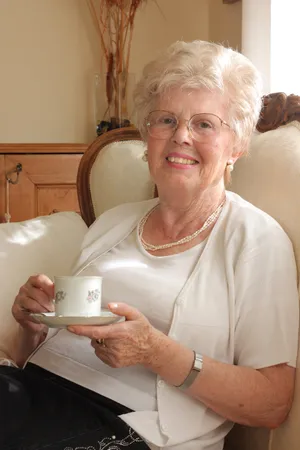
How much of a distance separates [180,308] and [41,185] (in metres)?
1.43

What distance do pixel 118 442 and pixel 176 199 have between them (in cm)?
56

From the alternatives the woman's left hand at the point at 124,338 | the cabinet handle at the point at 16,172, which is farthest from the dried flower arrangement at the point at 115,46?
the woman's left hand at the point at 124,338

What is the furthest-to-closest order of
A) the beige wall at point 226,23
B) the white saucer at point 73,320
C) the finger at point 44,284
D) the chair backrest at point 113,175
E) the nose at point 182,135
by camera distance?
the beige wall at point 226,23
the chair backrest at point 113,175
the nose at point 182,135
the finger at point 44,284
the white saucer at point 73,320

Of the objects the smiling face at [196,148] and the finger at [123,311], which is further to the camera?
the smiling face at [196,148]

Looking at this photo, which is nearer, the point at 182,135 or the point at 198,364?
the point at 198,364

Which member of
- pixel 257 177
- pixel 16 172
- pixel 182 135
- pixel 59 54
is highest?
pixel 59 54

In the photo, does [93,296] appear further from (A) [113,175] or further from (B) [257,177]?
(A) [113,175]

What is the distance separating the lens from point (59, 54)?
326cm

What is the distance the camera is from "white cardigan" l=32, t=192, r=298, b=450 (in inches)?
50.0

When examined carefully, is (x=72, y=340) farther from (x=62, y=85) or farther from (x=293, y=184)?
(x=62, y=85)

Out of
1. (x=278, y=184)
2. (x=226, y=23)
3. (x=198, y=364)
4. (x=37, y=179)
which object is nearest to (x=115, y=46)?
(x=226, y=23)

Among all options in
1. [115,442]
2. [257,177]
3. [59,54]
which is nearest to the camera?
[115,442]

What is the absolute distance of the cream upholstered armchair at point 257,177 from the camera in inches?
54.7

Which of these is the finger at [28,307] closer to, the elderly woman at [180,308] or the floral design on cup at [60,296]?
the elderly woman at [180,308]
